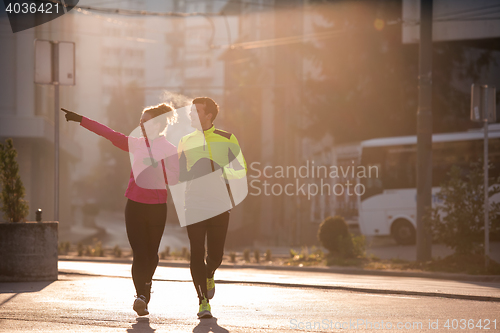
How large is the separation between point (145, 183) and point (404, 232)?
652 inches

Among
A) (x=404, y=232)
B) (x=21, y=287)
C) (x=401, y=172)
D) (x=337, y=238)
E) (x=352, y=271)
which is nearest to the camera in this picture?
(x=21, y=287)

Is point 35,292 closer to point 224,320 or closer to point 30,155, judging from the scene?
point 224,320

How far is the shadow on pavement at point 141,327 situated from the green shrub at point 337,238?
32.6 feet

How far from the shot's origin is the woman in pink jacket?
5887mm

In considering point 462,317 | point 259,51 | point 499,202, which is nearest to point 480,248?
point 499,202

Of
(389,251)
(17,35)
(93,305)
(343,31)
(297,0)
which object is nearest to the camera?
(93,305)

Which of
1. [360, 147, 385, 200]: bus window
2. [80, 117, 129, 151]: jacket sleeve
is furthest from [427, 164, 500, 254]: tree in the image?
[360, 147, 385, 200]: bus window

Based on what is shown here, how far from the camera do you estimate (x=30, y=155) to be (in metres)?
27.5

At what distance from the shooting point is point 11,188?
359 inches

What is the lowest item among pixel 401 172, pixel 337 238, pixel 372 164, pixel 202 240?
pixel 337 238

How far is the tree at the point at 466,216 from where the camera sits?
40.5ft

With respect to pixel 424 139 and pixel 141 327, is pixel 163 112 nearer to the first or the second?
pixel 141 327

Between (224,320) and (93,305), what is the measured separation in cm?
154

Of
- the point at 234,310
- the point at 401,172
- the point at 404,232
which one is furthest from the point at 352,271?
the point at 401,172
